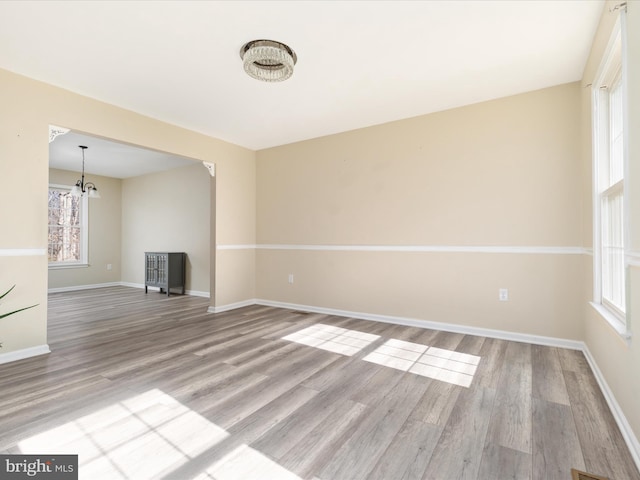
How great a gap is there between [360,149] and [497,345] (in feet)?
8.69

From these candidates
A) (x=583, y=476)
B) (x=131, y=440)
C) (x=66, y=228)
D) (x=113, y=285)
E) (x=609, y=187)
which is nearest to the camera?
(x=583, y=476)

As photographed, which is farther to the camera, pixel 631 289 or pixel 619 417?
pixel 619 417

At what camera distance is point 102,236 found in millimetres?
6844

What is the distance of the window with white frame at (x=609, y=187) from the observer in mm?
1919

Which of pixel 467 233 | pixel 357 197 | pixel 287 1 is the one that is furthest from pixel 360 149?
pixel 287 1

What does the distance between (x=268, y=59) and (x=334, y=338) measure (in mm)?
2541

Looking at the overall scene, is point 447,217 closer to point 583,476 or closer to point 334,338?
point 334,338

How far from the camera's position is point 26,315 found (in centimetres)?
267

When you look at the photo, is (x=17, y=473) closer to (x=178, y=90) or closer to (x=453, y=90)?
(x=178, y=90)

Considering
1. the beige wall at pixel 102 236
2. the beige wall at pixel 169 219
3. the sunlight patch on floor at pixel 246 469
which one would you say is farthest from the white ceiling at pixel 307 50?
the beige wall at pixel 102 236

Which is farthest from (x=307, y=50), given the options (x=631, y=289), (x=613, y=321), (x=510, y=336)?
(x=510, y=336)

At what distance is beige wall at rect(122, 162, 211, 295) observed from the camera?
226 inches

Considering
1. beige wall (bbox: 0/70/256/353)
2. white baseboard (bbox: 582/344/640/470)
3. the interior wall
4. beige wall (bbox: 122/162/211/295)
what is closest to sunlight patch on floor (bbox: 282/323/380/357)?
the interior wall

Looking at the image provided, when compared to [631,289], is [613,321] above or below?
below
